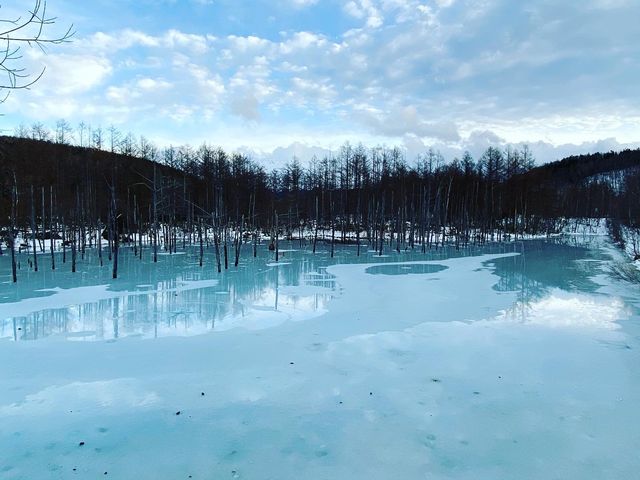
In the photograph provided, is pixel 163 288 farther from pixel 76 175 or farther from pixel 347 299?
pixel 76 175

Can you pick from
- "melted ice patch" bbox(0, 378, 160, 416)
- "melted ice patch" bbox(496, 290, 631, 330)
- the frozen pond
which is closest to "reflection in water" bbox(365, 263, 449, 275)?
the frozen pond

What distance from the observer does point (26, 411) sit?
5852 millimetres

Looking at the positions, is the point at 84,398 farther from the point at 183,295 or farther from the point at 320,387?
the point at 183,295

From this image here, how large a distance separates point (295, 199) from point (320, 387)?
4661 cm

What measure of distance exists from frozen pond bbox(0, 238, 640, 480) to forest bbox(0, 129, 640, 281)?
677 inches

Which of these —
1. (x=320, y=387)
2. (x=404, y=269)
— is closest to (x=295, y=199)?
(x=404, y=269)

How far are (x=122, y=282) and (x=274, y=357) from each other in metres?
12.3

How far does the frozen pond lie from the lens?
4691 millimetres

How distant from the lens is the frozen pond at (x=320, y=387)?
15.4ft

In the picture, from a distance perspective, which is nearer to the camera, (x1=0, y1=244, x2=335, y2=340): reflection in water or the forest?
(x1=0, y1=244, x2=335, y2=340): reflection in water

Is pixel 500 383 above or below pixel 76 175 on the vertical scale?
below

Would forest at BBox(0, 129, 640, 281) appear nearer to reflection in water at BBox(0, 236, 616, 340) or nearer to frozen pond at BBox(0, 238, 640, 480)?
reflection in water at BBox(0, 236, 616, 340)

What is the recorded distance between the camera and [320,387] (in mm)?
6719

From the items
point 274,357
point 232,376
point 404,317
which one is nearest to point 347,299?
point 404,317
